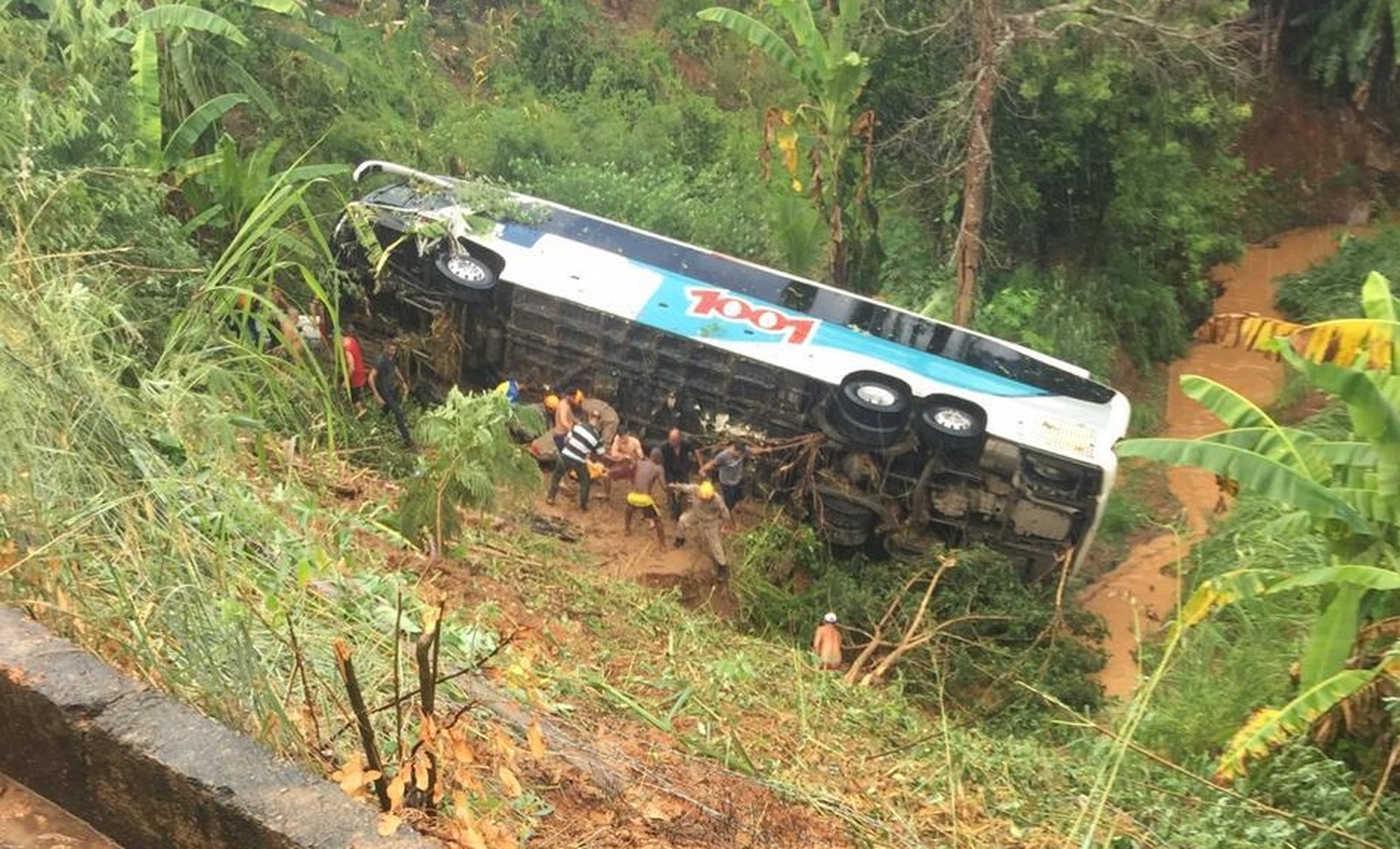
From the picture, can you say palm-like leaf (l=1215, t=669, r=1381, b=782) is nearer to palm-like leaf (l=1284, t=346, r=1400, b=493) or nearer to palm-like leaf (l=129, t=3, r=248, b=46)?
palm-like leaf (l=1284, t=346, r=1400, b=493)

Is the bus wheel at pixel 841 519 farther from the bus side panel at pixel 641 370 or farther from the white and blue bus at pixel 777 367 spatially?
the bus side panel at pixel 641 370

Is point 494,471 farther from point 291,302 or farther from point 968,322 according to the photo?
point 968,322

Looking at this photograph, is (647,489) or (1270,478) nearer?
(1270,478)

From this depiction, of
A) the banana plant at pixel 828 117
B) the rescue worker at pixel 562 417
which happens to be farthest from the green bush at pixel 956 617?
the banana plant at pixel 828 117

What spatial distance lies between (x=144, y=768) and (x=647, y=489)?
22.5ft

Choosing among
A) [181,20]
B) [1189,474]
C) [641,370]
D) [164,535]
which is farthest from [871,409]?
[164,535]

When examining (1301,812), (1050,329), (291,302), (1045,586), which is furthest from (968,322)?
(1301,812)

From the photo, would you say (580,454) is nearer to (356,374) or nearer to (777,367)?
(777,367)

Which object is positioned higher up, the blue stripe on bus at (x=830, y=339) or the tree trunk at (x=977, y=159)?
the tree trunk at (x=977, y=159)

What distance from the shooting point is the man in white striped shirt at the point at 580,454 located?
9414 millimetres

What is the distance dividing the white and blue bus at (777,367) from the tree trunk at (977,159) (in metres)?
1.45

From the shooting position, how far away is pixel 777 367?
922cm

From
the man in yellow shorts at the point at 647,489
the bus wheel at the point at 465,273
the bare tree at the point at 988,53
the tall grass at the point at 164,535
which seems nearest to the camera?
the tall grass at the point at 164,535

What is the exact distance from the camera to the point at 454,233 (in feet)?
33.1
